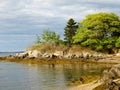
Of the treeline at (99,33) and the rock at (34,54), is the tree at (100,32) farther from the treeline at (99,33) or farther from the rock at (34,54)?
the rock at (34,54)

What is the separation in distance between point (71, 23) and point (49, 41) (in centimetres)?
873

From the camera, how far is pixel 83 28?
366 feet

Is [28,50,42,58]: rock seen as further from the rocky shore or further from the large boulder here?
the rocky shore

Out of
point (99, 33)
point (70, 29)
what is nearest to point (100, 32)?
point (99, 33)

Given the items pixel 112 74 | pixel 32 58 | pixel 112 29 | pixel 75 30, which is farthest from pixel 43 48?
pixel 112 74

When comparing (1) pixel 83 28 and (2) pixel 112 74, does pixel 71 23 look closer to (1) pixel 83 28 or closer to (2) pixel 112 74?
(1) pixel 83 28

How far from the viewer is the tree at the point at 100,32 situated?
106875mm

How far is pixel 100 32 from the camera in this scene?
110m

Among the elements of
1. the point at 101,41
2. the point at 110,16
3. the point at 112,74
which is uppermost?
the point at 110,16

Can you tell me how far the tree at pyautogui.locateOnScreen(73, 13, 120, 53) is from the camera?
107 meters

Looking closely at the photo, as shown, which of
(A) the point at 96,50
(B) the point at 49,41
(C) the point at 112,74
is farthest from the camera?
(B) the point at 49,41

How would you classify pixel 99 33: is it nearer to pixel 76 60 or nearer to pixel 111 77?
pixel 76 60

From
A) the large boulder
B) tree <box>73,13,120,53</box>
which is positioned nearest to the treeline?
tree <box>73,13,120,53</box>

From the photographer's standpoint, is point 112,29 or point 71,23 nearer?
point 112,29
